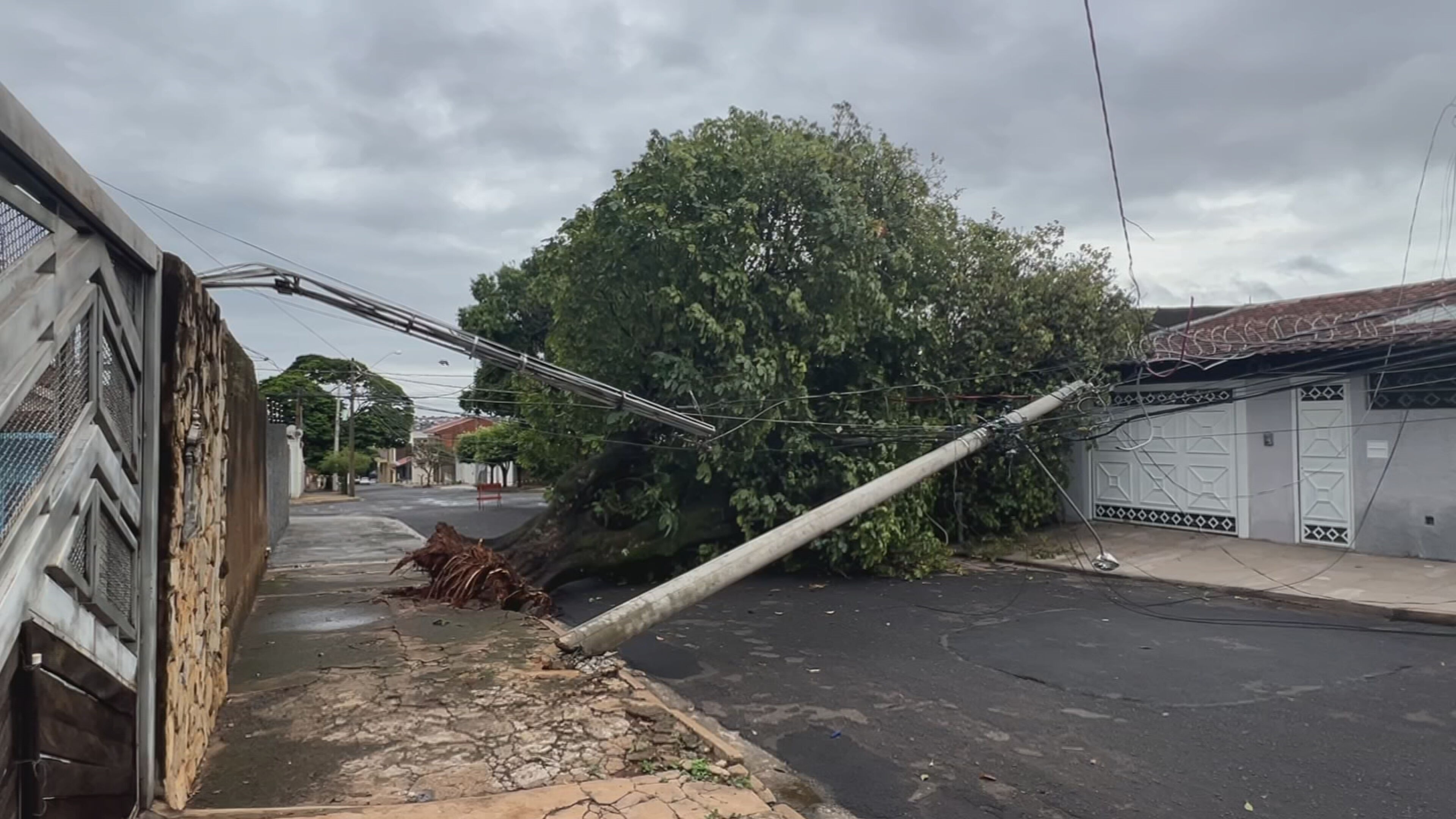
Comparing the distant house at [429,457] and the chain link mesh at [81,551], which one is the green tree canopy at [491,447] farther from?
the chain link mesh at [81,551]

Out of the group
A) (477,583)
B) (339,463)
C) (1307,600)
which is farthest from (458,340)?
(339,463)

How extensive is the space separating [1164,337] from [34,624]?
15.2 metres

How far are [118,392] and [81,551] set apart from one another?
2.34 ft

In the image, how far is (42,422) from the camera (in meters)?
2.48

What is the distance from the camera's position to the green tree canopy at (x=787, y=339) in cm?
1095

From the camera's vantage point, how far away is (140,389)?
3.42 meters

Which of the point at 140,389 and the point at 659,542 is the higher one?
the point at 140,389

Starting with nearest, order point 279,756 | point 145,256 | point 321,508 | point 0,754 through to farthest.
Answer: point 0,754 < point 145,256 < point 279,756 < point 321,508

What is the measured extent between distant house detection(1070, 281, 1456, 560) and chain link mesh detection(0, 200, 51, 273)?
35.2 feet

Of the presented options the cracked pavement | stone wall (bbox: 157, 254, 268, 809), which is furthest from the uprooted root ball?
stone wall (bbox: 157, 254, 268, 809)

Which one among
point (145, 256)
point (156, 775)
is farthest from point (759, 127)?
point (156, 775)

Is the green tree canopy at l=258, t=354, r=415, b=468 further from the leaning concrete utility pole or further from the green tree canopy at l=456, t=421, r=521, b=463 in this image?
the leaning concrete utility pole

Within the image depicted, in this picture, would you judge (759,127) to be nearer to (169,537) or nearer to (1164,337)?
(1164,337)

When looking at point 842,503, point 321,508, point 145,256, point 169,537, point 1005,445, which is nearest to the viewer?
point 145,256
